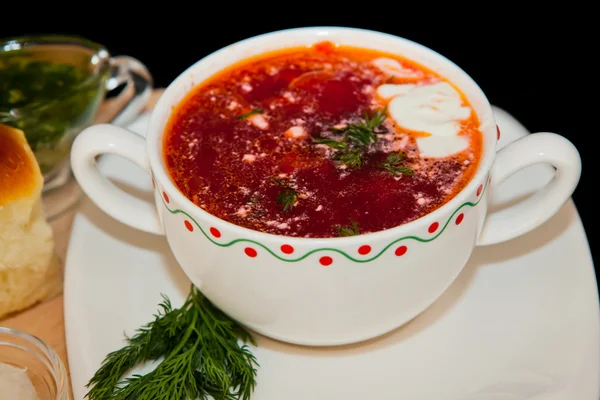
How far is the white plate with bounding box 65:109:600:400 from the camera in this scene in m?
1.50

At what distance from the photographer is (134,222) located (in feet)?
5.64

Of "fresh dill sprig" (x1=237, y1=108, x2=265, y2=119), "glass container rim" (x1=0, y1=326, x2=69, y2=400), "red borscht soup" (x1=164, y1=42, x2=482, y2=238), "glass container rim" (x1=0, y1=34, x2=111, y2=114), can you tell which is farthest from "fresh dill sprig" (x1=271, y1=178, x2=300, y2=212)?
"glass container rim" (x1=0, y1=34, x2=111, y2=114)

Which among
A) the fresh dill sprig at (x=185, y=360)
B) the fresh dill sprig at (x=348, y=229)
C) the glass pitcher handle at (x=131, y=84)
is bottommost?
the glass pitcher handle at (x=131, y=84)

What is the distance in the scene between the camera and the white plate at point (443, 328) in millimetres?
1500

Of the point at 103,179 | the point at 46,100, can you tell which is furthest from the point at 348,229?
the point at 46,100

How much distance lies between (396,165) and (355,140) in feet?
0.38

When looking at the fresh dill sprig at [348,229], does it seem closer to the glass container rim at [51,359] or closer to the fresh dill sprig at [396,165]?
the fresh dill sprig at [396,165]

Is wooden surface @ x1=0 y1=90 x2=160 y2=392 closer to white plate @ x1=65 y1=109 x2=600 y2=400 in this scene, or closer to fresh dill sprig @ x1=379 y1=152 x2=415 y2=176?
white plate @ x1=65 y1=109 x2=600 y2=400

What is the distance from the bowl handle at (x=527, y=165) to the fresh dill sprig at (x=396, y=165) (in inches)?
7.1

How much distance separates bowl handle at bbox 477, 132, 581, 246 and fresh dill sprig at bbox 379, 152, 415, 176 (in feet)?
→ 0.59

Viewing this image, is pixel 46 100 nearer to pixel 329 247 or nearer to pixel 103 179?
pixel 103 179

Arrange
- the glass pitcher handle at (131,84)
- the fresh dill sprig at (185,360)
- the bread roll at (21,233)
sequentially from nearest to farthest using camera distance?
the fresh dill sprig at (185,360) < the bread roll at (21,233) < the glass pitcher handle at (131,84)

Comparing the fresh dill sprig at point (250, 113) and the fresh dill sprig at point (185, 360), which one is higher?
the fresh dill sprig at point (250, 113)

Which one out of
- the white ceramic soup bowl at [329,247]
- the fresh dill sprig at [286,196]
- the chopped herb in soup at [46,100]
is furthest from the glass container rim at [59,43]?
the fresh dill sprig at [286,196]
